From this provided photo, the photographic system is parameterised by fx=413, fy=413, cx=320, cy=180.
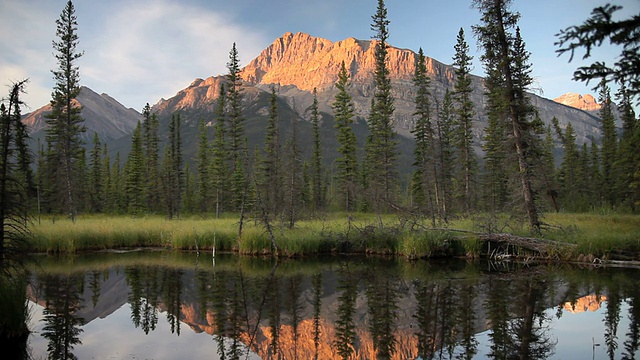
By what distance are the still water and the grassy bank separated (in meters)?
2.28

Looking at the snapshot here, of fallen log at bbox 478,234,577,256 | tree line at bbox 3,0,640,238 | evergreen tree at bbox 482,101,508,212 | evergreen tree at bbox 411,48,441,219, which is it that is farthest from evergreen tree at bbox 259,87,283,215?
fallen log at bbox 478,234,577,256

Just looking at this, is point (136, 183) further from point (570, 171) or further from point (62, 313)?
point (570, 171)

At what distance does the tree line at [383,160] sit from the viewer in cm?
2309

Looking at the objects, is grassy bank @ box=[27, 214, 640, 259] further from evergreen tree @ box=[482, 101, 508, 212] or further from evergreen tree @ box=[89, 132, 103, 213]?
evergreen tree @ box=[89, 132, 103, 213]

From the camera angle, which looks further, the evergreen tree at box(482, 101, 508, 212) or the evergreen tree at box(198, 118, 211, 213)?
the evergreen tree at box(198, 118, 211, 213)

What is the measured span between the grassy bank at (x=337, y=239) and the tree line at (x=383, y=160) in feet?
8.06

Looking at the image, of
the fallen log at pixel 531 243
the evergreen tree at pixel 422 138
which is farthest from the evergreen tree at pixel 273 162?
the fallen log at pixel 531 243

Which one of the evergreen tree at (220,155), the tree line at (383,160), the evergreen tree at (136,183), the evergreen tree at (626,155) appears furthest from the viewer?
the evergreen tree at (136,183)

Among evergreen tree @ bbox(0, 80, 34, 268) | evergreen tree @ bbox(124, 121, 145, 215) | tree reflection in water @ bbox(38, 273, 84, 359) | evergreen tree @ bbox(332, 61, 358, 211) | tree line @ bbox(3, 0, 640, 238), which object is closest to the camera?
tree reflection in water @ bbox(38, 273, 84, 359)

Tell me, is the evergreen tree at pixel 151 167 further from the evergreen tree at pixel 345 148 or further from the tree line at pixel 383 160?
the evergreen tree at pixel 345 148

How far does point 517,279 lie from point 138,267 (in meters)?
15.7

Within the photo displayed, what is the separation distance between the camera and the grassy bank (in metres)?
18.6

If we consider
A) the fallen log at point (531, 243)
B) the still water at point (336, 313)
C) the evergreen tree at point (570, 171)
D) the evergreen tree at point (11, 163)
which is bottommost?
the still water at point (336, 313)

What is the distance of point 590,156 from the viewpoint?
61.6 metres
